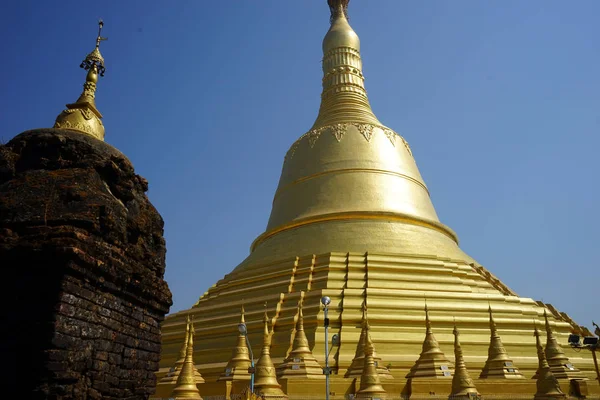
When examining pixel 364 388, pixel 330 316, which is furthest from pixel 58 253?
pixel 330 316


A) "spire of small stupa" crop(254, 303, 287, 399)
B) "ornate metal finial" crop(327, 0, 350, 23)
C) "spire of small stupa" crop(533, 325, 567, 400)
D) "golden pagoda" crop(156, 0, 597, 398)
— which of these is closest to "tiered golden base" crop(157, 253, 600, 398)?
"golden pagoda" crop(156, 0, 597, 398)

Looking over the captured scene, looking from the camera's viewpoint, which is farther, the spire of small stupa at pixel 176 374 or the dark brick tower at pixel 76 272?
the spire of small stupa at pixel 176 374

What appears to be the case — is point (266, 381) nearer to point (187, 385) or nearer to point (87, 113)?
point (187, 385)

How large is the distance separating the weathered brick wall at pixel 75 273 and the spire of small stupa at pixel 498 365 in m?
9.60

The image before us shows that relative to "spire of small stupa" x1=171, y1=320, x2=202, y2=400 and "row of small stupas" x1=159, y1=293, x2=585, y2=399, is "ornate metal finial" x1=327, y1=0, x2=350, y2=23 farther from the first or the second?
"spire of small stupa" x1=171, y1=320, x2=202, y2=400

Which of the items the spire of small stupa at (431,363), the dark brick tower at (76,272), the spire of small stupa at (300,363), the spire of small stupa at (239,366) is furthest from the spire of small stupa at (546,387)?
the dark brick tower at (76,272)

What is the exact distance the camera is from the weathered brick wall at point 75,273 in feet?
11.8

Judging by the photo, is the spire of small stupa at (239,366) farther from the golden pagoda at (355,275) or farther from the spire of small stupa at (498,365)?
the spire of small stupa at (498,365)

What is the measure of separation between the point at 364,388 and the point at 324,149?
12448 mm

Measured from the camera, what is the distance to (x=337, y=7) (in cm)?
2916

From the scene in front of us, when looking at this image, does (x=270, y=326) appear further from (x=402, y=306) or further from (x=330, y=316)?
(x=402, y=306)

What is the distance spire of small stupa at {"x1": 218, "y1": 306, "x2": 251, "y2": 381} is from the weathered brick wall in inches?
293

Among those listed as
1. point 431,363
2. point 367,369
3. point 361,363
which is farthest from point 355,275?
point 367,369

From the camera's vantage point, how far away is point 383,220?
61.9 ft
